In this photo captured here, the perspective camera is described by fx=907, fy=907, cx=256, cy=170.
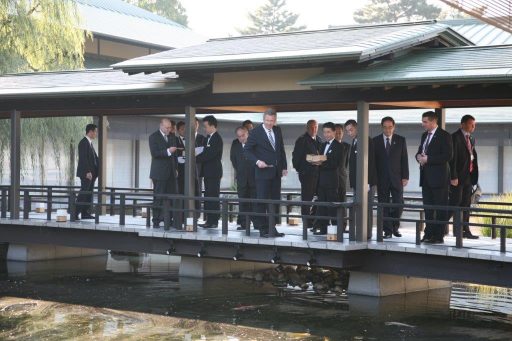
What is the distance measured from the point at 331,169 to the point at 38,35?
11144 millimetres

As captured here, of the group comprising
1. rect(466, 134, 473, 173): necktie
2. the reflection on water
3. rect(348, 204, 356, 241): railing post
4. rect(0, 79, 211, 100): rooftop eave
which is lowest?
the reflection on water

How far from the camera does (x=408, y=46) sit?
14617mm

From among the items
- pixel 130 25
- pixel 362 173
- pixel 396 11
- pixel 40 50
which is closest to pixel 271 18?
pixel 396 11

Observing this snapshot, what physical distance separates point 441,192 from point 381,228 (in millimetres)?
1062

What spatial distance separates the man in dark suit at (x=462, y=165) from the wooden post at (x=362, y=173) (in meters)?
1.36

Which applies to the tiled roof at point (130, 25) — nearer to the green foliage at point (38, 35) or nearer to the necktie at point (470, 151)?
the green foliage at point (38, 35)

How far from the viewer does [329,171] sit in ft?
49.6

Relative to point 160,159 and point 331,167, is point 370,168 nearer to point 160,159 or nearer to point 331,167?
point 331,167

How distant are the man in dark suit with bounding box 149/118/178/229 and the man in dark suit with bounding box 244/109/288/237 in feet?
7.41

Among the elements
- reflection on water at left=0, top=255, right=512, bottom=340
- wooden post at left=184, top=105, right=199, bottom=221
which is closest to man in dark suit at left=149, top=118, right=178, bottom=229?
wooden post at left=184, top=105, right=199, bottom=221

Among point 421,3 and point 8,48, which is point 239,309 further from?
point 421,3

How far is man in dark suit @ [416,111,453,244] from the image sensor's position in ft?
45.0

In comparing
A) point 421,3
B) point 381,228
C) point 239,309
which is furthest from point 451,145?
point 421,3

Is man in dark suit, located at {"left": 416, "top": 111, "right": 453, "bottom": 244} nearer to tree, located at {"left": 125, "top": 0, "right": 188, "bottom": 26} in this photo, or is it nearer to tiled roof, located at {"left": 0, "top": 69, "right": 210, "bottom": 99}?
tiled roof, located at {"left": 0, "top": 69, "right": 210, "bottom": 99}
